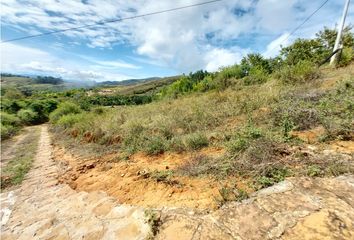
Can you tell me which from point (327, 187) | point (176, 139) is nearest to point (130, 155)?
point (176, 139)

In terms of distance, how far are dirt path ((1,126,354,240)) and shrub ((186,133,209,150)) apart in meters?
1.92

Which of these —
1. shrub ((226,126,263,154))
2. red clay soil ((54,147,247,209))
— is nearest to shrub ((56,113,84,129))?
red clay soil ((54,147,247,209))

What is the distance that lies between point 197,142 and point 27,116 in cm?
2776

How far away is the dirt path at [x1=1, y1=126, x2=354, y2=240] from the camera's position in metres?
1.92

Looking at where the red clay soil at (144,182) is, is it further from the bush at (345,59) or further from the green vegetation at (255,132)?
the bush at (345,59)

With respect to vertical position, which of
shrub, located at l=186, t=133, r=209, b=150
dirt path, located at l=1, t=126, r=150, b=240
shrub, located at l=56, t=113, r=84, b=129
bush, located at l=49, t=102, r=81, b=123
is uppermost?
shrub, located at l=186, t=133, r=209, b=150

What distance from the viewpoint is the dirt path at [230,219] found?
6.31 feet

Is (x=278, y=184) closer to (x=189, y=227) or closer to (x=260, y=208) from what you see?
(x=260, y=208)

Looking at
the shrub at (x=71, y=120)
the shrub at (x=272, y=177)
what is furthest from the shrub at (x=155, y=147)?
the shrub at (x=71, y=120)

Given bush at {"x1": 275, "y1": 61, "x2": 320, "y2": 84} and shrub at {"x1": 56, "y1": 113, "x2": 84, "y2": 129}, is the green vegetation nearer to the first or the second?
bush at {"x1": 275, "y1": 61, "x2": 320, "y2": 84}

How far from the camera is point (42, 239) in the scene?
116 inches

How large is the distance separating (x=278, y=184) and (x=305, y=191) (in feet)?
0.96

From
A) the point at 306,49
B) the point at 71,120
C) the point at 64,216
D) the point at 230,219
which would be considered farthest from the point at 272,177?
the point at 306,49

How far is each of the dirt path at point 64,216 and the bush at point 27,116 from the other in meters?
24.0
